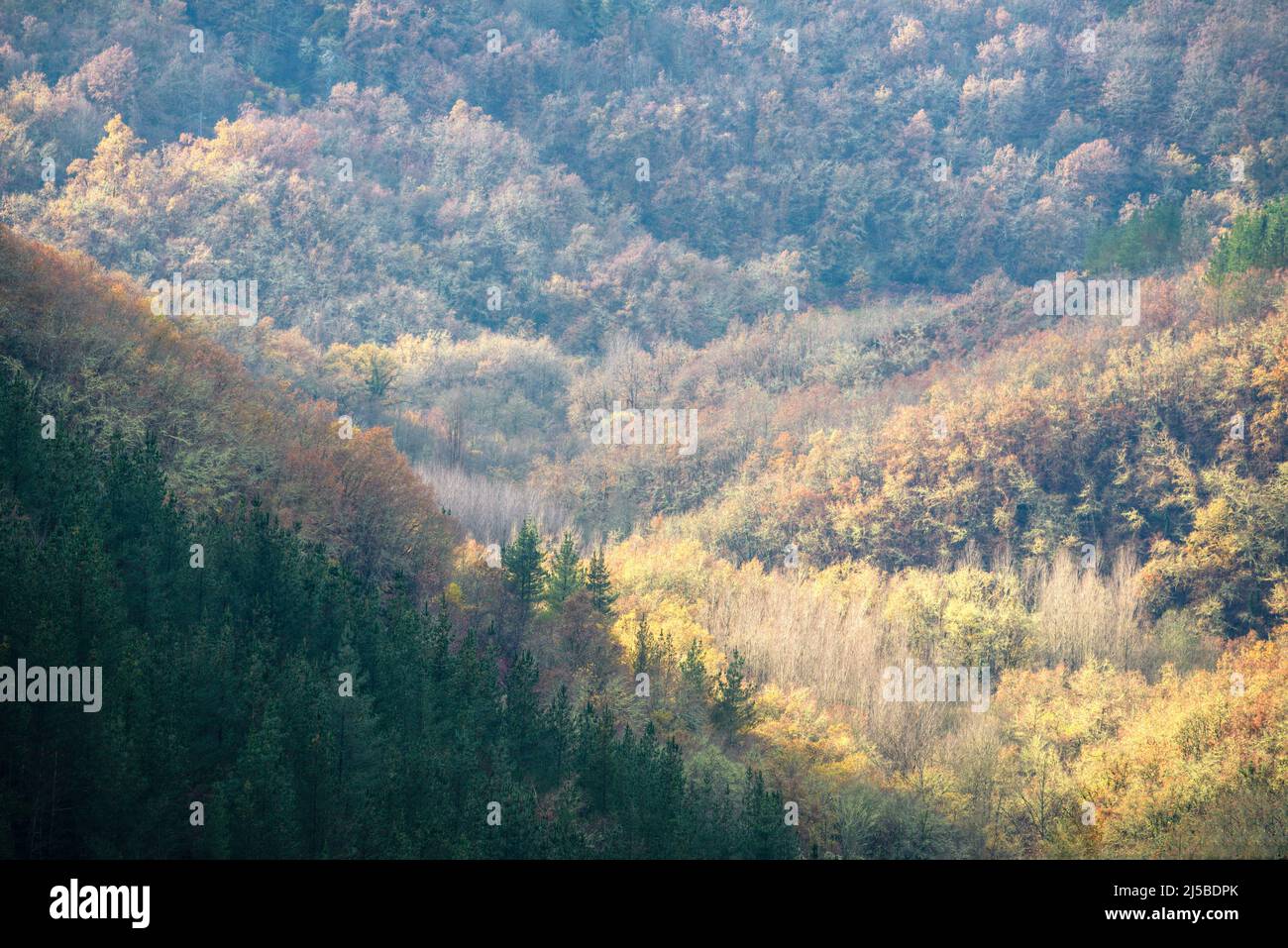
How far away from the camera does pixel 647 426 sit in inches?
3684

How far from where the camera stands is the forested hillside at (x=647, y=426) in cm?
3675

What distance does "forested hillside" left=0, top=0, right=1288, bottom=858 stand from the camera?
36750 mm

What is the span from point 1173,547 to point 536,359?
49269 millimetres

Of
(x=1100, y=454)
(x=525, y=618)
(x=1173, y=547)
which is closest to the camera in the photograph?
(x=525, y=618)

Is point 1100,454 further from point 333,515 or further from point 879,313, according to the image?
point 333,515

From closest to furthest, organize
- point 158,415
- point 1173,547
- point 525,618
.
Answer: point 158,415
point 525,618
point 1173,547

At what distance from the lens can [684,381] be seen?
327ft

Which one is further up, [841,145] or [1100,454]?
[841,145]

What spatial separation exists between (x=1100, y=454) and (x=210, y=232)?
6662 cm
